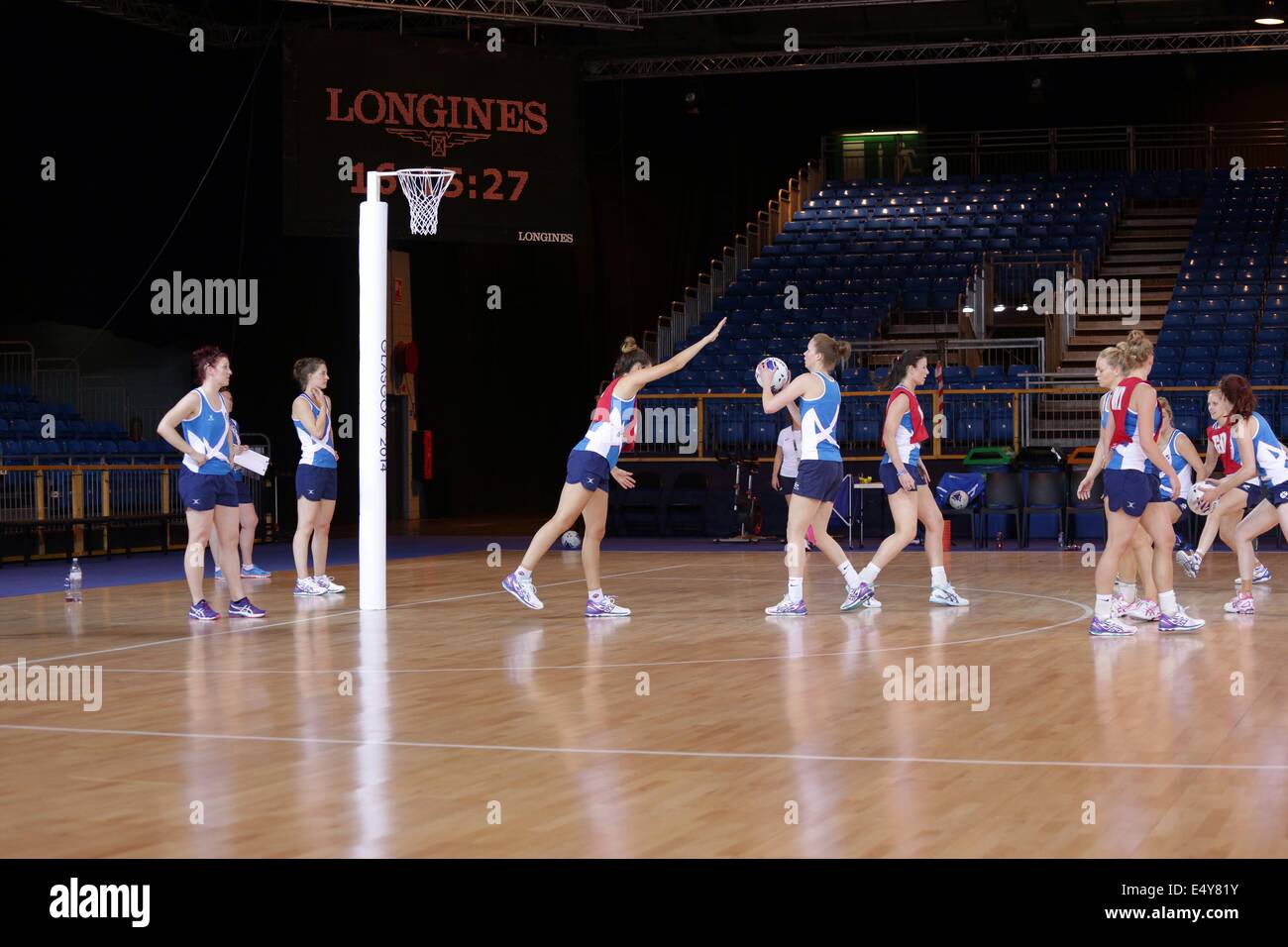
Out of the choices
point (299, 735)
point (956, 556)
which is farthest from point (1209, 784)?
point (956, 556)

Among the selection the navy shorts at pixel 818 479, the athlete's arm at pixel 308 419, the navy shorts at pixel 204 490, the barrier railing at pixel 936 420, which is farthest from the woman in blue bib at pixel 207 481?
the barrier railing at pixel 936 420

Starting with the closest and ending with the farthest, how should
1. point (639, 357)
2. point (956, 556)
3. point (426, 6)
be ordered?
point (639, 357) < point (956, 556) < point (426, 6)

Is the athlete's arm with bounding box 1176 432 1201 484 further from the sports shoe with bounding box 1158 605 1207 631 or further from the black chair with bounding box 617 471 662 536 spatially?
the black chair with bounding box 617 471 662 536

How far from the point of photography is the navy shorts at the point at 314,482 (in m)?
12.3

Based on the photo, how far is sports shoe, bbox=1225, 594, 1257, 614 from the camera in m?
10.5

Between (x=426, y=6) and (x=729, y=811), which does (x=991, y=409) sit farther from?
(x=729, y=811)

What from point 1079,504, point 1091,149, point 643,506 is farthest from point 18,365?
point 1091,149

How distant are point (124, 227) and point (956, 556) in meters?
11.7

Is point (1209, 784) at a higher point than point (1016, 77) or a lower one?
lower

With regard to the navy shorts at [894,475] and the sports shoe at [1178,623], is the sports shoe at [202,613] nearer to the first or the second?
the navy shorts at [894,475]

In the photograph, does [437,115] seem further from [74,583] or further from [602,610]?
[602,610]

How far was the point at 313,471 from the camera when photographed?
40.4 ft

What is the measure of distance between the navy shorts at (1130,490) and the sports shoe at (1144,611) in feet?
3.34

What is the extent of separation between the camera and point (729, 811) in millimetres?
4789
